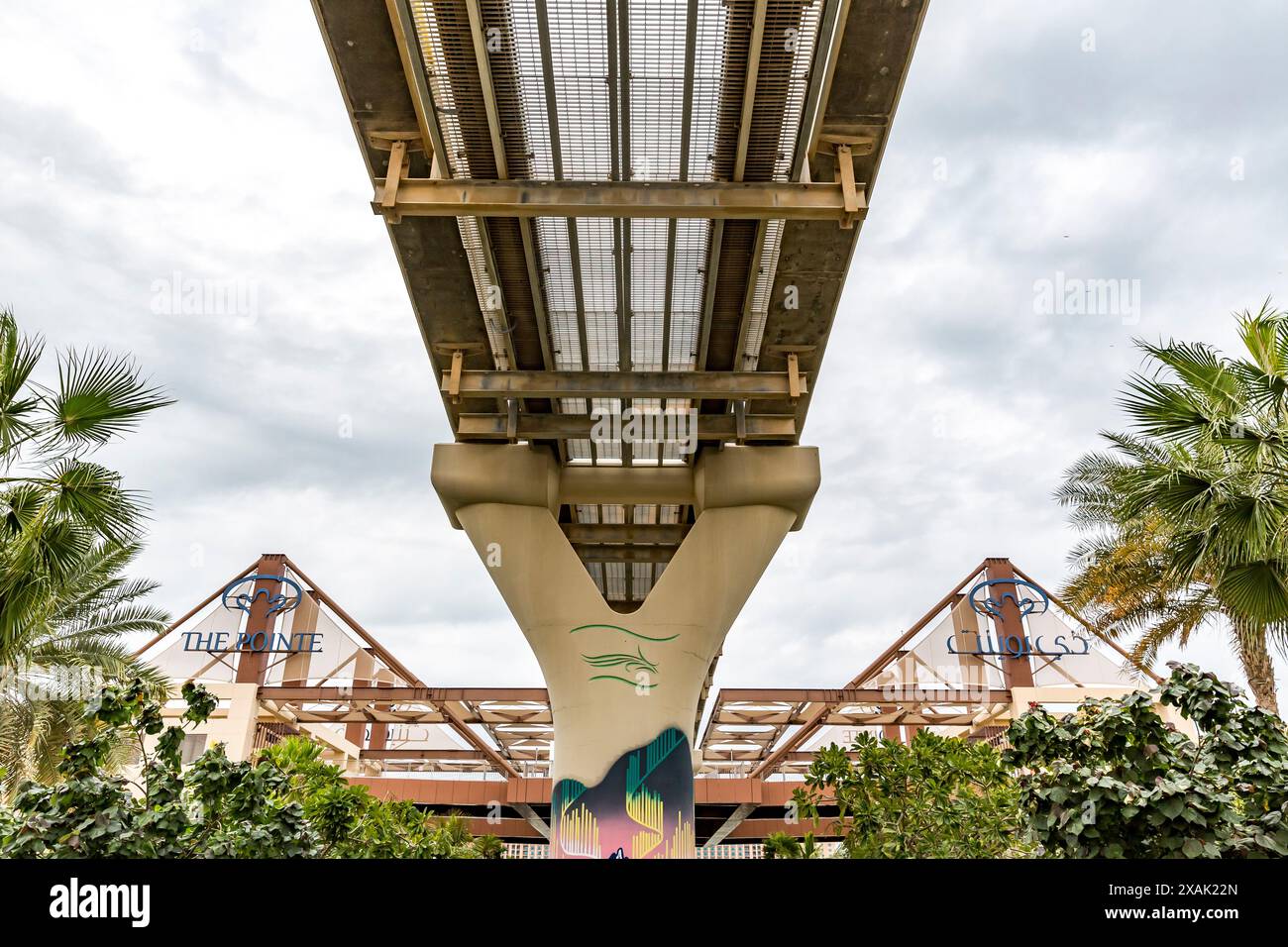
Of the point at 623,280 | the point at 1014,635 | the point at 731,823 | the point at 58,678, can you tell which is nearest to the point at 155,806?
the point at 623,280

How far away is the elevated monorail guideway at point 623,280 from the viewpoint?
9914 mm

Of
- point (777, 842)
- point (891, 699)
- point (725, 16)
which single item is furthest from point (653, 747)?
point (891, 699)

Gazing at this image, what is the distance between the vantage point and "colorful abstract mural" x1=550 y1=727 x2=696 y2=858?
16.0 m

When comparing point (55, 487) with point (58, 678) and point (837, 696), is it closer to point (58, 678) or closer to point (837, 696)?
point (58, 678)

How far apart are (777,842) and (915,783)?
174cm

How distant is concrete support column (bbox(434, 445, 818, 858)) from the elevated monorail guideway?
0.04m

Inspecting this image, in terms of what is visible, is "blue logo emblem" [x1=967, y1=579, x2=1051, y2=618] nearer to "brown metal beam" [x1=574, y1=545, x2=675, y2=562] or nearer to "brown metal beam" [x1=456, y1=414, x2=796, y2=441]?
"brown metal beam" [x1=574, y1=545, x2=675, y2=562]

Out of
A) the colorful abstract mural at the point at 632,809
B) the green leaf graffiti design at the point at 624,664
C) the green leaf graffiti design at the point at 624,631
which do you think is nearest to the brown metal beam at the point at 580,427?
the green leaf graffiti design at the point at 624,631

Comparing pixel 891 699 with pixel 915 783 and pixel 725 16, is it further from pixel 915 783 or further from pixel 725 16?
pixel 725 16

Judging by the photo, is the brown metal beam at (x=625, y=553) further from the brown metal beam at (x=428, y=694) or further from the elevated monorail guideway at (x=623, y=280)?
the brown metal beam at (x=428, y=694)

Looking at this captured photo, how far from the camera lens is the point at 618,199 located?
11.2 metres

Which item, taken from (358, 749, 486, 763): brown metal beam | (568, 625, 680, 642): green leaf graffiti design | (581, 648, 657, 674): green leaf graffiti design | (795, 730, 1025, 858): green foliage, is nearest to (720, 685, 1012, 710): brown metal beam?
(568, 625, 680, 642): green leaf graffiti design

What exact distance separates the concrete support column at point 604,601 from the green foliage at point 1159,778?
431 inches
